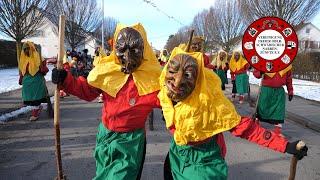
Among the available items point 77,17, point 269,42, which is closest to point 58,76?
point 269,42

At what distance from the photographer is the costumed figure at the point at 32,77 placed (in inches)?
432

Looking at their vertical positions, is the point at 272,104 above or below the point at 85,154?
above

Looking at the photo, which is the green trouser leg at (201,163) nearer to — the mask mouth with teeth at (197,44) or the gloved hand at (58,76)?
the gloved hand at (58,76)

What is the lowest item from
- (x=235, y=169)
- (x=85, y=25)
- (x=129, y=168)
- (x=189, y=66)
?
(x=235, y=169)

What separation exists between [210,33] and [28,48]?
122 ft

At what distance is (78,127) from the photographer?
1010 centimetres

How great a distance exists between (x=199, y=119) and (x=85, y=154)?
13.8ft

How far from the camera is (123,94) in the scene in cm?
433

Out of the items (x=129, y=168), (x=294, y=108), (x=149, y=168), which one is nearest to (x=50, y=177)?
(x=149, y=168)

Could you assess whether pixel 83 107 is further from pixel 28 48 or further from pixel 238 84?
pixel 238 84

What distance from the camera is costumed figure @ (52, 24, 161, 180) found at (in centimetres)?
422

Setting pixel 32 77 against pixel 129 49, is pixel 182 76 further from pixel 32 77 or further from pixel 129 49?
pixel 32 77

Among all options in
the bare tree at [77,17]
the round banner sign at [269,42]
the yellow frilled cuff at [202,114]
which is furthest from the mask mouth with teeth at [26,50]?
the bare tree at [77,17]

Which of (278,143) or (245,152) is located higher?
(278,143)
